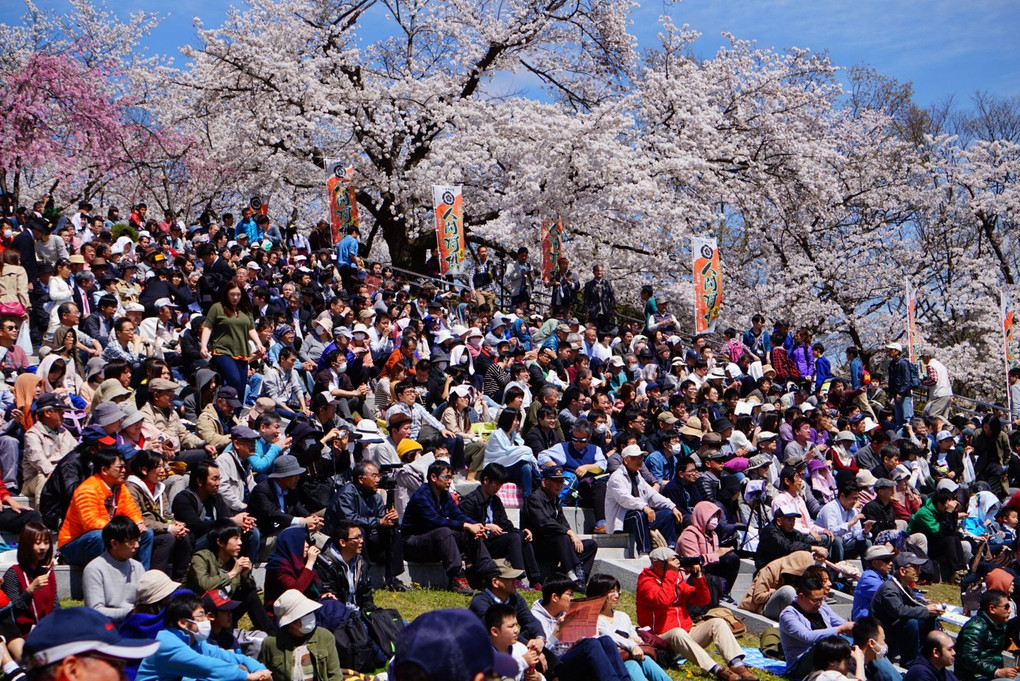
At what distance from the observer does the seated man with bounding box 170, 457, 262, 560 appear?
8.68 metres

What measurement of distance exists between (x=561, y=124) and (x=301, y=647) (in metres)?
20.6

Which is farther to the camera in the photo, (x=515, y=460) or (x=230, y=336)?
(x=230, y=336)

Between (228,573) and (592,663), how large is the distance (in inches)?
108

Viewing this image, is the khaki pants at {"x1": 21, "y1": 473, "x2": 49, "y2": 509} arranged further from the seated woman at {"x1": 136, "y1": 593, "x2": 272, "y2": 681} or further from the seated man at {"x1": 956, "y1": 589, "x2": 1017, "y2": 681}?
the seated man at {"x1": 956, "y1": 589, "x2": 1017, "y2": 681}

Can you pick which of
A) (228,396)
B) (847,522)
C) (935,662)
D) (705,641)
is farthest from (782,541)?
(228,396)

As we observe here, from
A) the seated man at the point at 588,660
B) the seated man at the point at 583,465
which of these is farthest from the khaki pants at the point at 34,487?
the seated man at the point at 583,465

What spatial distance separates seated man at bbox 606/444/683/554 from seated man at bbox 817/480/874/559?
192 cm

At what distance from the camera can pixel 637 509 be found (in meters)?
11.4

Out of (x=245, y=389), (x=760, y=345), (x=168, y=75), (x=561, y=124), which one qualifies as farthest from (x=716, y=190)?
(x=245, y=389)

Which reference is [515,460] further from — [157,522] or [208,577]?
[208,577]

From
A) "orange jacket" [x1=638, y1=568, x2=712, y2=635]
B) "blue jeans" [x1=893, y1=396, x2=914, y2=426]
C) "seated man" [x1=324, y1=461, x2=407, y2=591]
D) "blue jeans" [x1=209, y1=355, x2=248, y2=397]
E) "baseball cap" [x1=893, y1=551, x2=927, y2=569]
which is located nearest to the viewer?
"orange jacket" [x1=638, y1=568, x2=712, y2=635]

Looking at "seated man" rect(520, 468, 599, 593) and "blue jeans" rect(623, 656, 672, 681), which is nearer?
"blue jeans" rect(623, 656, 672, 681)

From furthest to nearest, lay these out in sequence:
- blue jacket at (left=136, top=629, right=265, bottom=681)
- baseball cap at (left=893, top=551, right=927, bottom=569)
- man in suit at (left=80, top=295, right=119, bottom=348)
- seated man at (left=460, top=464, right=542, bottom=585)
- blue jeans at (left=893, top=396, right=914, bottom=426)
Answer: blue jeans at (left=893, top=396, right=914, bottom=426), man in suit at (left=80, top=295, right=119, bottom=348), seated man at (left=460, top=464, right=542, bottom=585), baseball cap at (left=893, top=551, right=927, bottom=569), blue jacket at (left=136, top=629, right=265, bottom=681)

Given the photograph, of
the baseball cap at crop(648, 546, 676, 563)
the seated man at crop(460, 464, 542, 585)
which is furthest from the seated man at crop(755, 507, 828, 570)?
the seated man at crop(460, 464, 542, 585)
